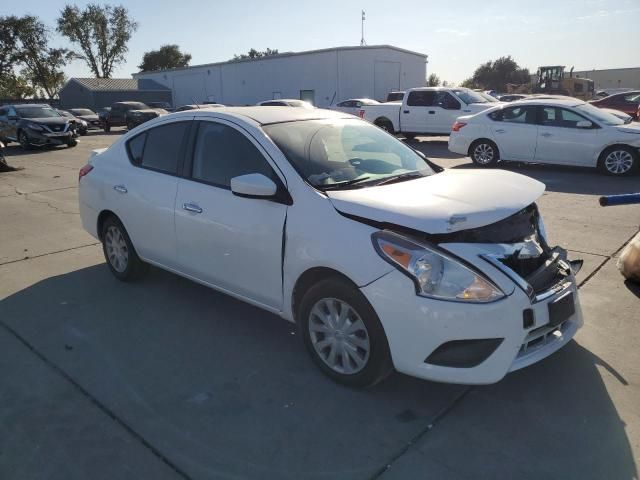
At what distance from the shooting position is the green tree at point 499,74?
76.1m

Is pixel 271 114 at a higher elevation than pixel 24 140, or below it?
higher

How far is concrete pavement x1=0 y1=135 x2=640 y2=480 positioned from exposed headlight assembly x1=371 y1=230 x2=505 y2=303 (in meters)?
0.73

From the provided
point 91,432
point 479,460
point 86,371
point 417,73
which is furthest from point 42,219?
point 417,73

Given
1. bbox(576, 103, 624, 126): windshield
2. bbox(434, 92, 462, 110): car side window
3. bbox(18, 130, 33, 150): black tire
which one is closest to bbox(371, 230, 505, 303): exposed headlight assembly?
bbox(576, 103, 624, 126): windshield

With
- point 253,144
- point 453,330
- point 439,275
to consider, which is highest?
point 253,144

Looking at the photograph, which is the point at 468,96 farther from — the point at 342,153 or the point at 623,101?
the point at 342,153

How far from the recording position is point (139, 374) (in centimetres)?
338

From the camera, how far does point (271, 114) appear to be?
4020mm

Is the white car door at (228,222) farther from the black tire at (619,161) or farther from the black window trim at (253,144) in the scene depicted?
the black tire at (619,161)

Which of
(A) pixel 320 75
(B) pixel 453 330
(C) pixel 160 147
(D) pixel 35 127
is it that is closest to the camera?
(B) pixel 453 330

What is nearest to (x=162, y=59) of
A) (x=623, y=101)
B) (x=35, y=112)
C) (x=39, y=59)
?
(x=39, y=59)

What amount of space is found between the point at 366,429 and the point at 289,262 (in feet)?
3.60

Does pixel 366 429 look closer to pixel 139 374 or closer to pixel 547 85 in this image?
pixel 139 374

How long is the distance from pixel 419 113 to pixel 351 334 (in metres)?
14.9
